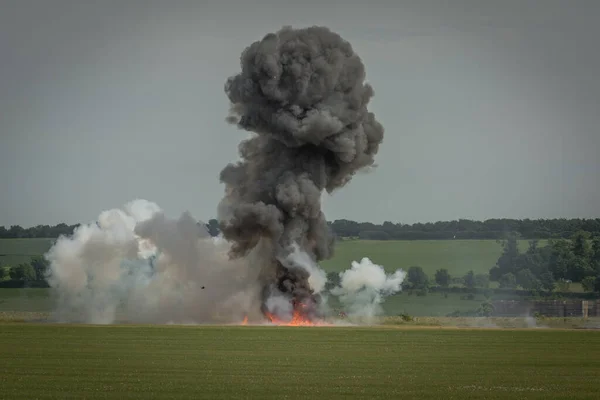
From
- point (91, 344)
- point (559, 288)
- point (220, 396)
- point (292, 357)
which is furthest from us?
point (559, 288)

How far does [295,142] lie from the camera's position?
112 meters

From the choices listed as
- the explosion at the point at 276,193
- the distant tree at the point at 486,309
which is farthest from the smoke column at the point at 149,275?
the distant tree at the point at 486,309

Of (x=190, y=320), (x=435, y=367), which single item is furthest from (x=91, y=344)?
(x=190, y=320)

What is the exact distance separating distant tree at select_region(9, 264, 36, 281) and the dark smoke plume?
259 ft

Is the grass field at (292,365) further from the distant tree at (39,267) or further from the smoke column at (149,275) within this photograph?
the distant tree at (39,267)

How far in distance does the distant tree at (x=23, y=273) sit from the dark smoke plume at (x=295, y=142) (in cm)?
7892

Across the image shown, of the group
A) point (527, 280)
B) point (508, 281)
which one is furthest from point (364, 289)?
point (508, 281)

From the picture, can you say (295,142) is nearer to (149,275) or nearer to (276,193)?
(276,193)

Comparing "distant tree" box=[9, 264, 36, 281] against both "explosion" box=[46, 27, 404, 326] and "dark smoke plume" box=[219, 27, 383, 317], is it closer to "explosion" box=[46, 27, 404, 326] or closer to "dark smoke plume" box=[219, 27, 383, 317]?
"explosion" box=[46, 27, 404, 326]

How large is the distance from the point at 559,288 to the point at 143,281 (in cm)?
7951

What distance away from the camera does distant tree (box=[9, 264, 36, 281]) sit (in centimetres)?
18750

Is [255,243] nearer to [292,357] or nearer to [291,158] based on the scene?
[291,158]

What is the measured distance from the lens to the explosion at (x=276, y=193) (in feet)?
365

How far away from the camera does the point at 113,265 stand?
136125mm
